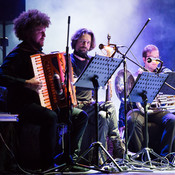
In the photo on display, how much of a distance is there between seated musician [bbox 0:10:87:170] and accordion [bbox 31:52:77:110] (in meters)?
0.08

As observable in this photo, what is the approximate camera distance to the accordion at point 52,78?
3611 mm

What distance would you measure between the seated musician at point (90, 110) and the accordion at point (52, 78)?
2.88 feet

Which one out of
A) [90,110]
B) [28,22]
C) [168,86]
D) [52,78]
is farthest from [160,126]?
[28,22]

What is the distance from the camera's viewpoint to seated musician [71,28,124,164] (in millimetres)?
4555

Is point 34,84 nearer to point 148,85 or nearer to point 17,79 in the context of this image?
point 17,79

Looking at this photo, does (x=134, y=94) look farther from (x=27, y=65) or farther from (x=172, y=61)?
(x=172, y=61)

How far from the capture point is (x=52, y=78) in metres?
3.65

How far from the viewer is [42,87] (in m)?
3.65

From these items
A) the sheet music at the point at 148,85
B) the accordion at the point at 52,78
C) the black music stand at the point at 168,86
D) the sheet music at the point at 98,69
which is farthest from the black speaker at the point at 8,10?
the black music stand at the point at 168,86

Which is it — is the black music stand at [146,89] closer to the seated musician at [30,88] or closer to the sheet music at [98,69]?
the sheet music at [98,69]

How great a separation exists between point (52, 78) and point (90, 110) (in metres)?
1.12

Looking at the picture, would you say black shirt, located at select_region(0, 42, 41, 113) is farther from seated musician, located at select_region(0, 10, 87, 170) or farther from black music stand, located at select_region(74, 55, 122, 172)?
black music stand, located at select_region(74, 55, 122, 172)

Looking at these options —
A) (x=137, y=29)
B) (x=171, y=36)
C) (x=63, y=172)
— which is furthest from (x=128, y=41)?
(x=63, y=172)

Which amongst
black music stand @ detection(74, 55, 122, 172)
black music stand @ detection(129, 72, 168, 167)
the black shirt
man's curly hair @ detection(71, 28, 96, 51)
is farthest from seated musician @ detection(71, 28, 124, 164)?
the black shirt
